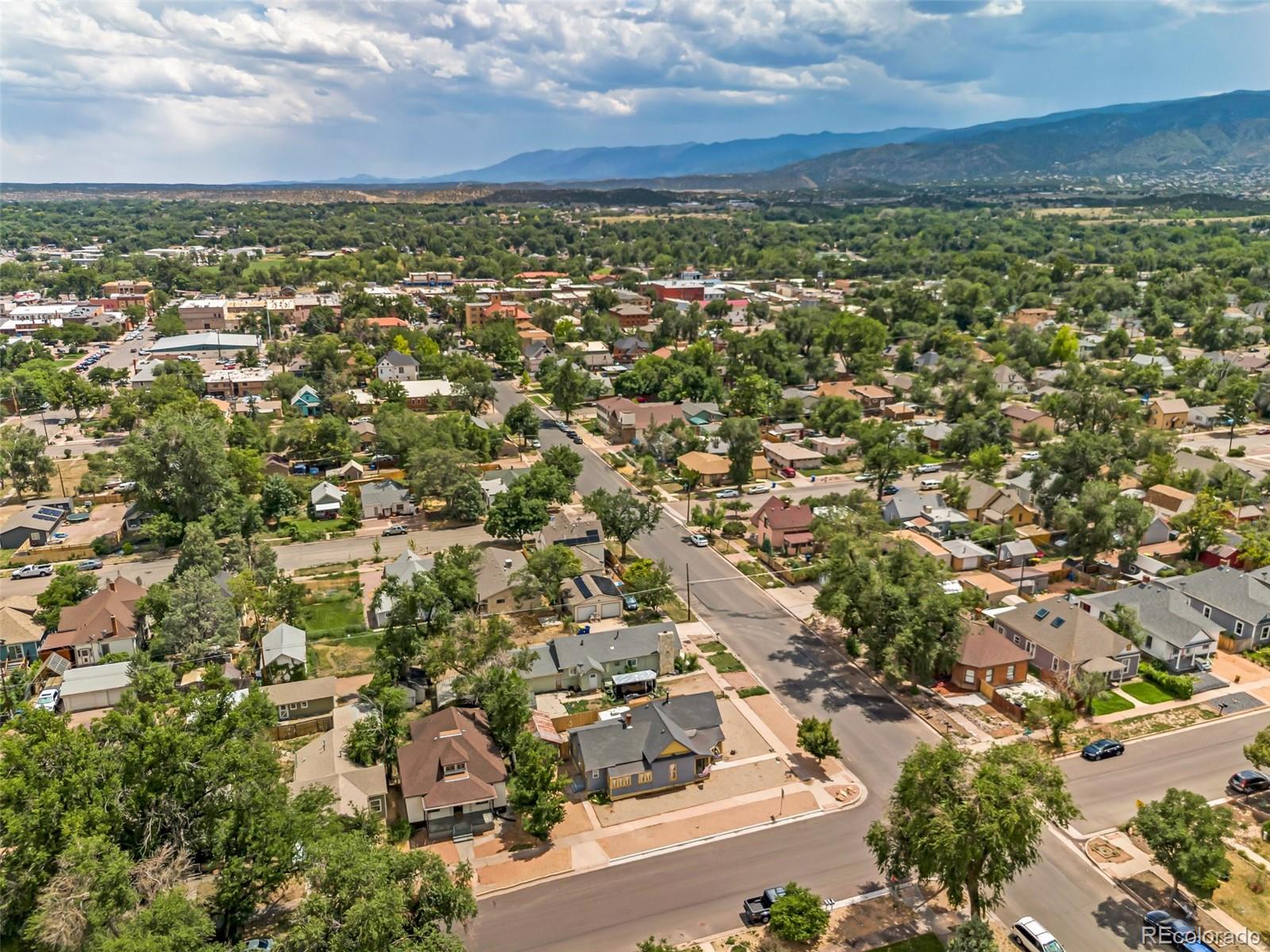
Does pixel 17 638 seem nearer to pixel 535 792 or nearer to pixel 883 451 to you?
pixel 535 792

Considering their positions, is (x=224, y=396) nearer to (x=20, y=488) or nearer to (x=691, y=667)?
(x=20, y=488)

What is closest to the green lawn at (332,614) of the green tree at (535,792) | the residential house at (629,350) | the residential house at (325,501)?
the residential house at (325,501)

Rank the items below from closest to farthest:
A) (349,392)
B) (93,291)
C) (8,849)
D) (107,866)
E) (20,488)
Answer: (107,866) < (8,849) < (20,488) < (349,392) < (93,291)

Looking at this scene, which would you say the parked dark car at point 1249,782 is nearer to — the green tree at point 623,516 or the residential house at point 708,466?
the green tree at point 623,516

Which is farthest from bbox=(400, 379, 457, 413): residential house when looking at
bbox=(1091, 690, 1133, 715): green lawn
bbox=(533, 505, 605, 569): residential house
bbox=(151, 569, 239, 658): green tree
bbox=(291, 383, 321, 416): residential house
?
bbox=(1091, 690, 1133, 715): green lawn

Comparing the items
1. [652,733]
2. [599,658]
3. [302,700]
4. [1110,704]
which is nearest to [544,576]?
[599,658]

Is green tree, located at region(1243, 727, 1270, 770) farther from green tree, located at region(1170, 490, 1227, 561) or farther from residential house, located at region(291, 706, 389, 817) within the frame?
residential house, located at region(291, 706, 389, 817)

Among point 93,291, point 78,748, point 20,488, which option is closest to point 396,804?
point 78,748
